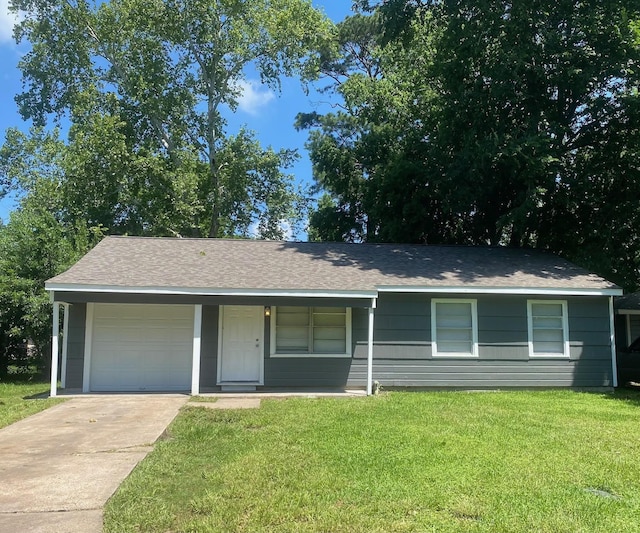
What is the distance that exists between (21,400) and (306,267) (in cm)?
638

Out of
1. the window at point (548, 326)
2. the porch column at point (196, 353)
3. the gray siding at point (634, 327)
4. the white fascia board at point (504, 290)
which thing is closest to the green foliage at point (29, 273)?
the porch column at point (196, 353)

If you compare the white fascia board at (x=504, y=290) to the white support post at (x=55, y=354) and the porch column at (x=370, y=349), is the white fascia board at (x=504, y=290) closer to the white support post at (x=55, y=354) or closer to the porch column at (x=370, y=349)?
the porch column at (x=370, y=349)

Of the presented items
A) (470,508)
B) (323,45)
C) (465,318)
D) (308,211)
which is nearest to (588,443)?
(470,508)

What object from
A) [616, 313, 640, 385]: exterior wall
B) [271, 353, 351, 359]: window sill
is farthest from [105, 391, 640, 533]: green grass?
[616, 313, 640, 385]: exterior wall

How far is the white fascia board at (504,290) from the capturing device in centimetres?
1223

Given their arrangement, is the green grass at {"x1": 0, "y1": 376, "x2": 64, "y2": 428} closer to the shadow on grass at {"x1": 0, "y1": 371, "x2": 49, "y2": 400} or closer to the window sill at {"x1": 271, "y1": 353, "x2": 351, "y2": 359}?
the shadow on grass at {"x1": 0, "y1": 371, "x2": 49, "y2": 400}

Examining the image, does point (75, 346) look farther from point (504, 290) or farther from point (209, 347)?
point (504, 290)

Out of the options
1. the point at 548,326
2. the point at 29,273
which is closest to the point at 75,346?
the point at 29,273

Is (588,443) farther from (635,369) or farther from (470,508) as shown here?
(635,369)

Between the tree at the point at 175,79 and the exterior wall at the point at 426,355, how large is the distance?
12210mm

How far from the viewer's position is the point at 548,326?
12.8 meters

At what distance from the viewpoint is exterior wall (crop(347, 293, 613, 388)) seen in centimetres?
1245

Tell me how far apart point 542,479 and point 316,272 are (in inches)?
312

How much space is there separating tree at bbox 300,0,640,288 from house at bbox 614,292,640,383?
96cm
